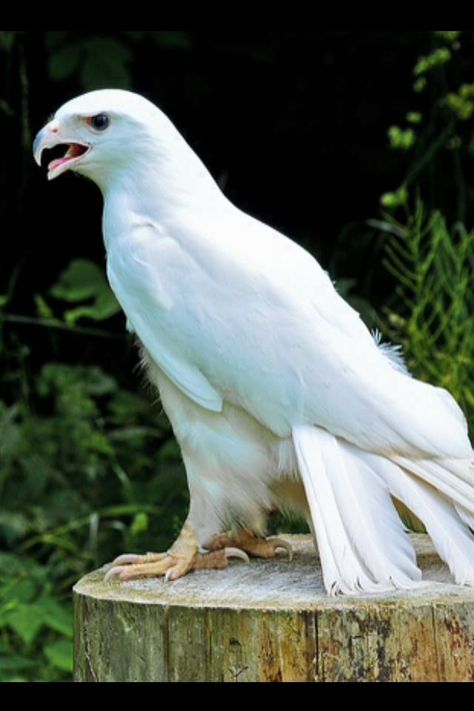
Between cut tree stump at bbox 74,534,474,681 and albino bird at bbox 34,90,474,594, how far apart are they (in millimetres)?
139

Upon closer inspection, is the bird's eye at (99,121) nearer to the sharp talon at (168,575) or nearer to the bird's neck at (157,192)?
the bird's neck at (157,192)

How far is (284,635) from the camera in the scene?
2.83 m

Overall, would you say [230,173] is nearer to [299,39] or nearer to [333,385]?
[299,39]

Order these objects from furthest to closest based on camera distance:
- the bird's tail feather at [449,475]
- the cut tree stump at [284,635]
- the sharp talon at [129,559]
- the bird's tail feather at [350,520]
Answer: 1. the sharp talon at [129,559]
2. the bird's tail feather at [449,475]
3. the bird's tail feather at [350,520]
4. the cut tree stump at [284,635]

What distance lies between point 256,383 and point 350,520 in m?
0.38

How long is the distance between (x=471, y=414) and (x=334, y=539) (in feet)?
5.23

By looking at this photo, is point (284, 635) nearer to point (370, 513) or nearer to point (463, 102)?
point (370, 513)

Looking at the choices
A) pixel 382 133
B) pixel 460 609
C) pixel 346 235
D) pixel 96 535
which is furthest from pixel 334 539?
pixel 382 133

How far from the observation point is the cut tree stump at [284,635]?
2.82m

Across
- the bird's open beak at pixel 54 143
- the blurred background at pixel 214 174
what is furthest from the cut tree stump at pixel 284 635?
the blurred background at pixel 214 174

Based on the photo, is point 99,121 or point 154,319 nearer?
point 154,319

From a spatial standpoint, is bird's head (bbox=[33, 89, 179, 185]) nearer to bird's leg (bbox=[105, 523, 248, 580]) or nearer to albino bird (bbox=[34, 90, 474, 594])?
albino bird (bbox=[34, 90, 474, 594])

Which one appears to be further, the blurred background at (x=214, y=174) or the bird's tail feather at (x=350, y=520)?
the blurred background at (x=214, y=174)

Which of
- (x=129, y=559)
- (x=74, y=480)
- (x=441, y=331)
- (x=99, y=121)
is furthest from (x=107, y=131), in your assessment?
(x=74, y=480)
